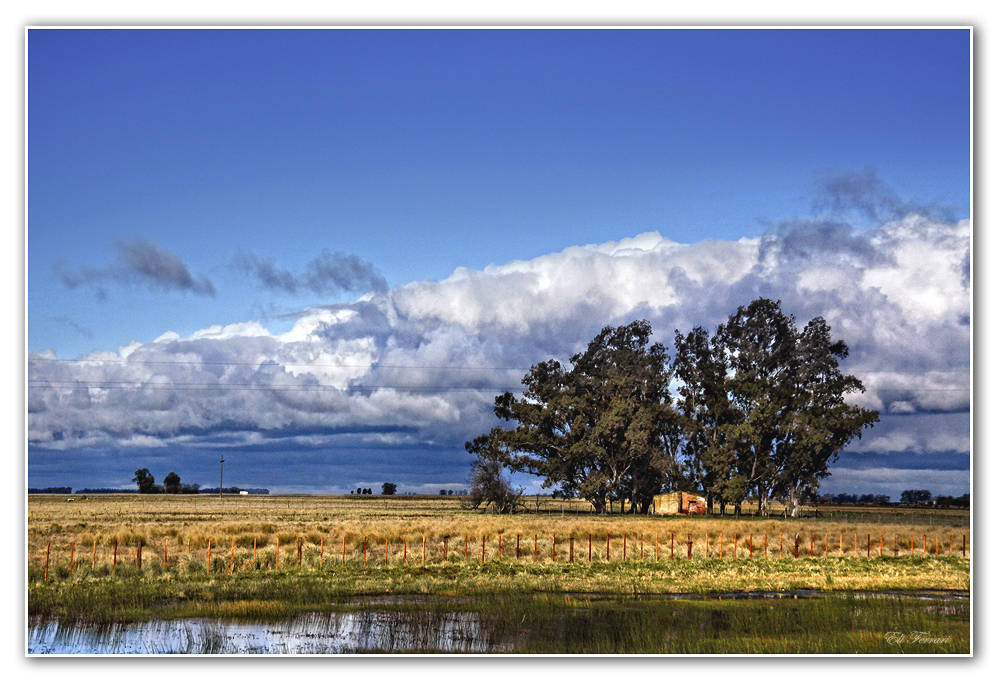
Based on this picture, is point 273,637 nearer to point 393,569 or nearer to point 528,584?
point 528,584

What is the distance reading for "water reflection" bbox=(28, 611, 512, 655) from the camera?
1441cm

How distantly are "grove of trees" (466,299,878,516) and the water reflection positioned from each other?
5495cm

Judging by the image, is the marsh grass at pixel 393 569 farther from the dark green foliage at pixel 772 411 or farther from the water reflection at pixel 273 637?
the dark green foliage at pixel 772 411

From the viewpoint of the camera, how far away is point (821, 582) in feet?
84.0

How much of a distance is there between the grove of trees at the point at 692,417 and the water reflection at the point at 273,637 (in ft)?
180

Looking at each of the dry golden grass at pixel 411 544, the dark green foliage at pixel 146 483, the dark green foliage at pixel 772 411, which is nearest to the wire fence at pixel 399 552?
the dry golden grass at pixel 411 544

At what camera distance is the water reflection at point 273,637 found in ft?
47.3

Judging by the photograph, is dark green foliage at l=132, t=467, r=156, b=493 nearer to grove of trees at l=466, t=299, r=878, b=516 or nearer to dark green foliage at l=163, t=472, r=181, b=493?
dark green foliage at l=163, t=472, r=181, b=493

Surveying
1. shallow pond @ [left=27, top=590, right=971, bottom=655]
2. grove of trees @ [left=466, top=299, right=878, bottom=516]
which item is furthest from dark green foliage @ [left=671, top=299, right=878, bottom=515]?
shallow pond @ [left=27, top=590, right=971, bottom=655]

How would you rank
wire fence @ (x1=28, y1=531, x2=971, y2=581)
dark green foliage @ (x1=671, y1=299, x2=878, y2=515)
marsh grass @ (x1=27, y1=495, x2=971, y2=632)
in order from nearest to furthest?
marsh grass @ (x1=27, y1=495, x2=971, y2=632), wire fence @ (x1=28, y1=531, x2=971, y2=581), dark green foliage @ (x1=671, y1=299, x2=878, y2=515)

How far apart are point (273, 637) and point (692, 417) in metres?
62.1

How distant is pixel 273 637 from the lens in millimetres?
15492
